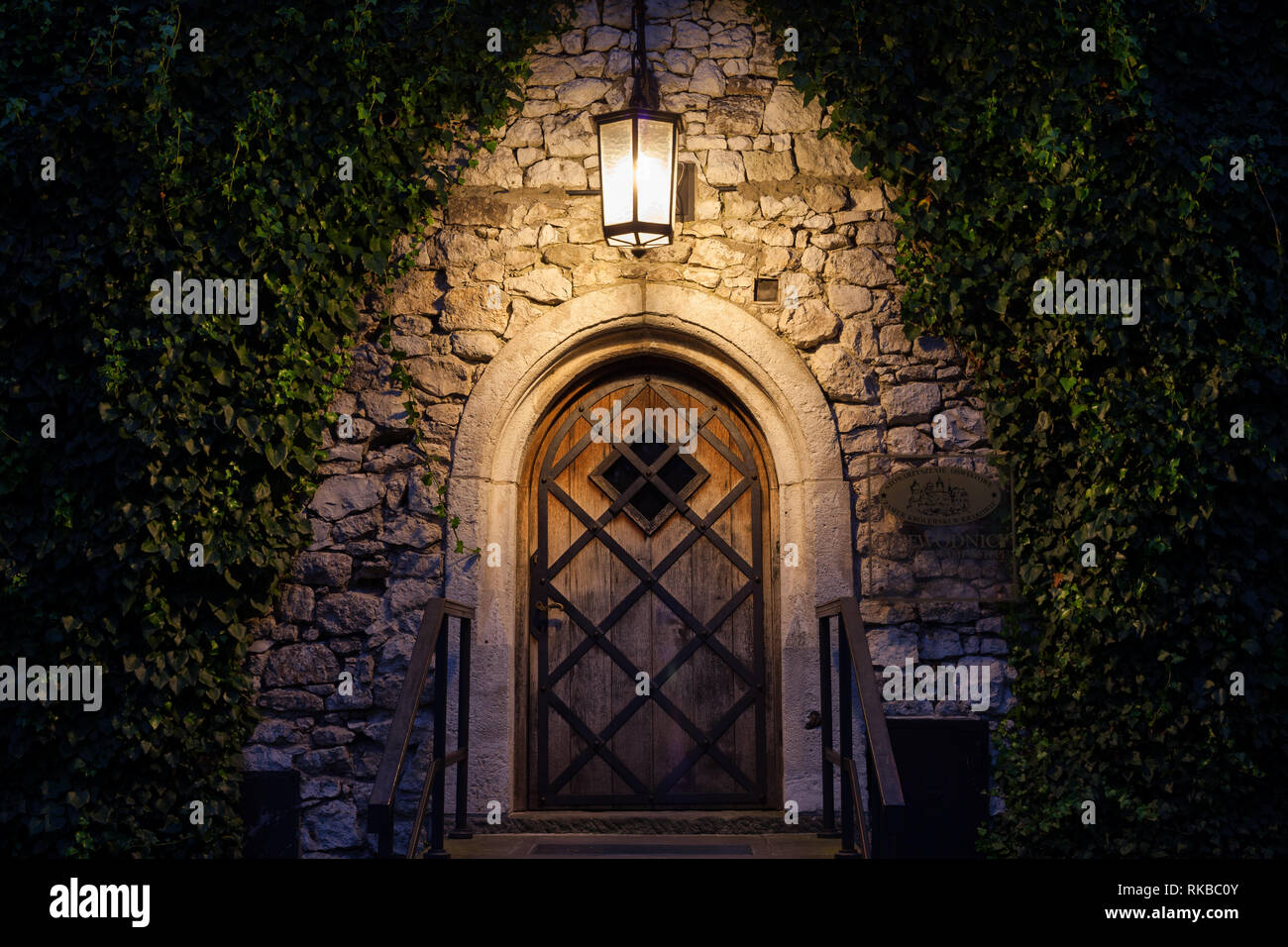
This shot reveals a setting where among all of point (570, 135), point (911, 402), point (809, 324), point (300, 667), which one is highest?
point (570, 135)

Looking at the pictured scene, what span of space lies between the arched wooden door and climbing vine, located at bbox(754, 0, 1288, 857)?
118 centimetres

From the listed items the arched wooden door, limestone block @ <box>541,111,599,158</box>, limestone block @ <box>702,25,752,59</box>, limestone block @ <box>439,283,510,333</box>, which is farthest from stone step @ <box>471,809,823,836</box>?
limestone block @ <box>702,25,752,59</box>

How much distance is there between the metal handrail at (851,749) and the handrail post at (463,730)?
1514 mm

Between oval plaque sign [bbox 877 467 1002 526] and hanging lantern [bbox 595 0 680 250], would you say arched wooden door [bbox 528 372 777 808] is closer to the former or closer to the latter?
oval plaque sign [bbox 877 467 1002 526]

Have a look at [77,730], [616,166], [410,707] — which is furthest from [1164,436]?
[77,730]

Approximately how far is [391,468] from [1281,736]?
398 cm

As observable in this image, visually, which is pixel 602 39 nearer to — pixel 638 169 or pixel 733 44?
pixel 733 44

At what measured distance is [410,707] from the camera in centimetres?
416

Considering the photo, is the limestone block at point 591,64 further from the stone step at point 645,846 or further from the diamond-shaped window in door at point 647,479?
the stone step at point 645,846

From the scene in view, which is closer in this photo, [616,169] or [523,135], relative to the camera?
Result: [616,169]

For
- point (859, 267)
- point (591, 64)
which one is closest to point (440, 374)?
point (591, 64)

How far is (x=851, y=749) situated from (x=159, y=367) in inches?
132

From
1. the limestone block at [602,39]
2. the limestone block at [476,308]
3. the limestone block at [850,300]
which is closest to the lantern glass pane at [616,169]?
the limestone block at [476,308]

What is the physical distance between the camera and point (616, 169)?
16.4 feet
